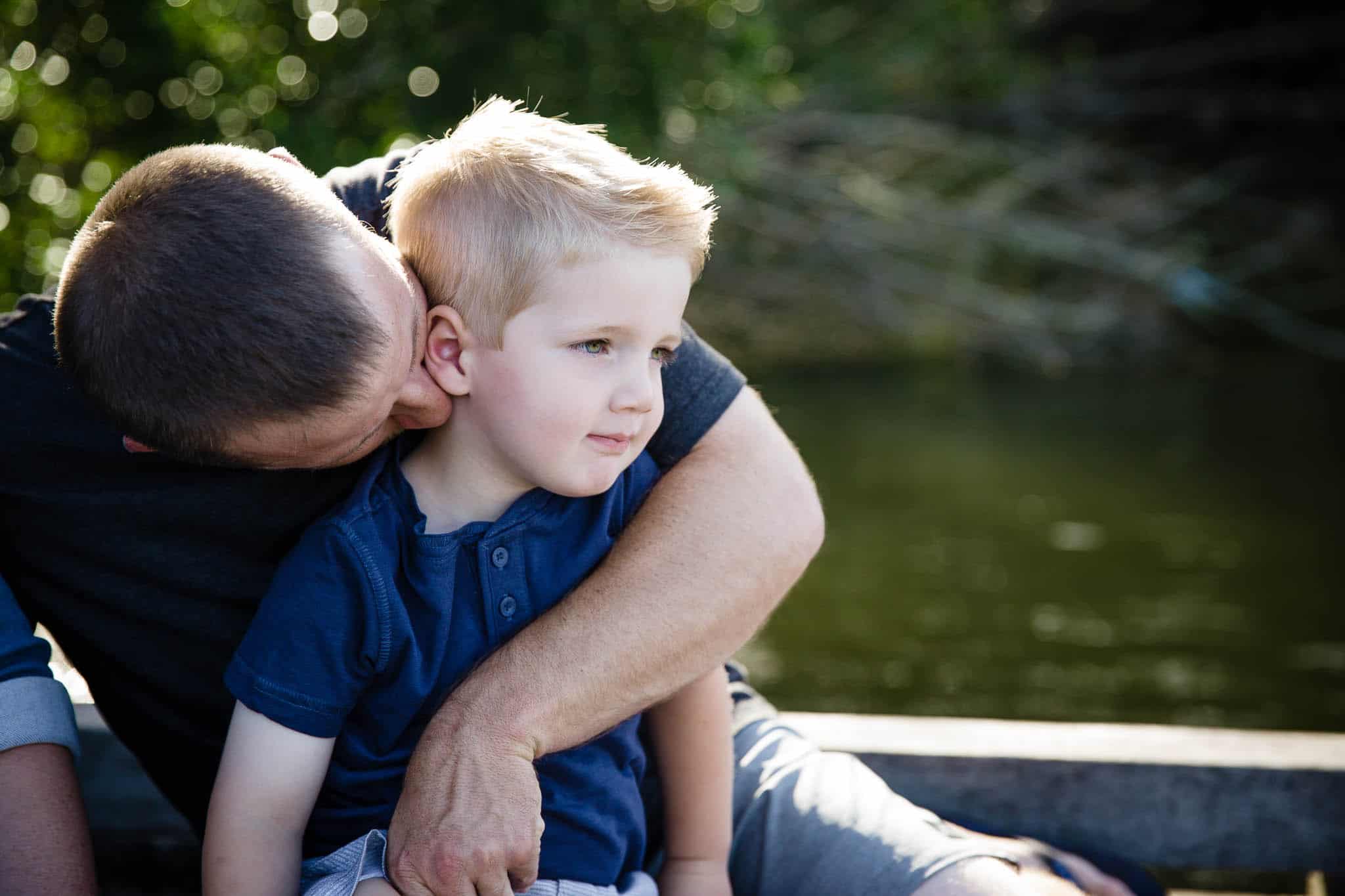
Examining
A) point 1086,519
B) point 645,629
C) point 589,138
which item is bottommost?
point 1086,519

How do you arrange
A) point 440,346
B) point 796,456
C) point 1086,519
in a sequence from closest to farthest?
point 440,346
point 796,456
point 1086,519

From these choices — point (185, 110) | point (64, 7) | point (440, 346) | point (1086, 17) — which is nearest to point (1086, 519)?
point (185, 110)

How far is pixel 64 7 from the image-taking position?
349 cm

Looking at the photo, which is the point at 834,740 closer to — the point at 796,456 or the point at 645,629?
the point at 796,456

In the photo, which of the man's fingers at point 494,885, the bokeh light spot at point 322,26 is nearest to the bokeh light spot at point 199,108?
the bokeh light spot at point 322,26

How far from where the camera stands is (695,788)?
138 cm

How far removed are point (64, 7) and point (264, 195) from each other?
284cm

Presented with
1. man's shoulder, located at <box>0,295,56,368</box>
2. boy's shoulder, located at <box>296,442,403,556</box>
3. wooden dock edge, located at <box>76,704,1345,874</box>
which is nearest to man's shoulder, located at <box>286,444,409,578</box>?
boy's shoulder, located at <box>296,442,403,556</box>

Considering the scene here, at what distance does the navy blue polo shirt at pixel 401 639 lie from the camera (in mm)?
1184

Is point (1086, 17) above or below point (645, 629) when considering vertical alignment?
above

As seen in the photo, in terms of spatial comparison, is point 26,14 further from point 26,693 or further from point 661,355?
point 661,355

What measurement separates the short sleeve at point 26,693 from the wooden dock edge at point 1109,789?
585 mm

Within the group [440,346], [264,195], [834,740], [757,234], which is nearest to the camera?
[264,195]

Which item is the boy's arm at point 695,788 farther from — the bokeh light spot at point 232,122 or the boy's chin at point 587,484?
the bokeh light spot at point 232,122
